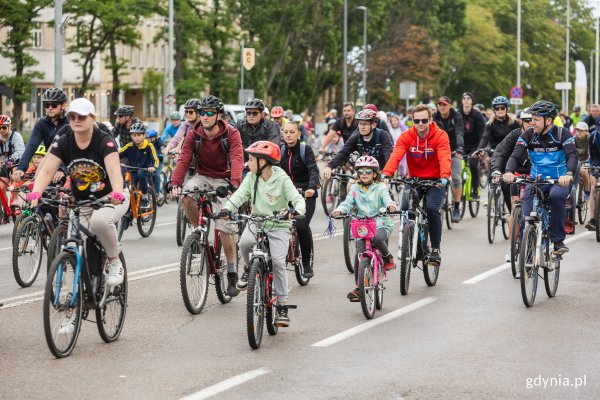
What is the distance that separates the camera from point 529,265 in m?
12.3

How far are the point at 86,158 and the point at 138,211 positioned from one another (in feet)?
30.6

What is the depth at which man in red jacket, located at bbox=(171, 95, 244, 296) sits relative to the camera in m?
12.4

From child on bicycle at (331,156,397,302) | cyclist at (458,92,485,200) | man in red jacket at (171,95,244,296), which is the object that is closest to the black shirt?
man in red jacket at (171,95,244,296)

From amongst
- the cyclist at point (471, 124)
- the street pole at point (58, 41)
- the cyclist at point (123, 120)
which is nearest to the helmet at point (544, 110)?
the cyclist at point (123, 120)

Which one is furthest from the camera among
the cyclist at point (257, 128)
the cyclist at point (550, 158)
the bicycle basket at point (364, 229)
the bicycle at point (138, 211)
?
the bicycle at point (138, 211)

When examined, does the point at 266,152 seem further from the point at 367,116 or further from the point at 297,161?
the point at 367,116

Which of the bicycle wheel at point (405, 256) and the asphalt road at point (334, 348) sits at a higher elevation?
the bicycle wheel at point (405, 256)

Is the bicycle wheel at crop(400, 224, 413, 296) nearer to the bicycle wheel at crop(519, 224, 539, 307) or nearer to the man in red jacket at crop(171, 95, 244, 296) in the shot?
the bicycle wheel at crop(519, 224, 539, 307)

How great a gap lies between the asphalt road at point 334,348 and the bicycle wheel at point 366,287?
132mm

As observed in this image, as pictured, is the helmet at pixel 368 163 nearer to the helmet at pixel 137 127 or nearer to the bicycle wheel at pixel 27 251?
the bicycle wheel at pixel 27 251

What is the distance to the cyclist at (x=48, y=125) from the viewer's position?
44.1 ft

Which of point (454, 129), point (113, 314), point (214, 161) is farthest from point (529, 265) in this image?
point (454, 129)

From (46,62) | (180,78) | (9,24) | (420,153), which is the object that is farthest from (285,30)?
(420,153)

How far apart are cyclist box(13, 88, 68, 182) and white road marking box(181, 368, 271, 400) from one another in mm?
5094
